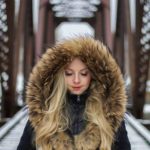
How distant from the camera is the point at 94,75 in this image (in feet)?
9.25

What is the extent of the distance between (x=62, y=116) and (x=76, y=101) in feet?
0.30

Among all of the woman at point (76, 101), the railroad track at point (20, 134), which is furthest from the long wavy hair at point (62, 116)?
the railroad track at point (20, 134)

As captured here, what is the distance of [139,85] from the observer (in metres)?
11.2

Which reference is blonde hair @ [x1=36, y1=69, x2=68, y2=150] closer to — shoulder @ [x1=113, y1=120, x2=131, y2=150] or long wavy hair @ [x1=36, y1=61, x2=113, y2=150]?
long wavy hair @ [x1=36, y1=61, x2=113, y2=150]

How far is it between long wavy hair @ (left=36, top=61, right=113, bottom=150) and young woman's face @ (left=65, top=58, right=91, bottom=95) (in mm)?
33

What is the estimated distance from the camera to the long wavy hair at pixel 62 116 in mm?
2721

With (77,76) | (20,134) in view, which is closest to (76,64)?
(77,76)

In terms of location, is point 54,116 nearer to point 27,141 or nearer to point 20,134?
point 27,141

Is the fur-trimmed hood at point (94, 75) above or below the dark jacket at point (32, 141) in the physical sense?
above

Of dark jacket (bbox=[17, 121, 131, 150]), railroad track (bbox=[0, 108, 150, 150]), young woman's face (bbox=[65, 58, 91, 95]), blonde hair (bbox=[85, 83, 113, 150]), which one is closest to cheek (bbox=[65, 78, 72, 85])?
young woman's face (bbox=[65, 58, 91, 95])

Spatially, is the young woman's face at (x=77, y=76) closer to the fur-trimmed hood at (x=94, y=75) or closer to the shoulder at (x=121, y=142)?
the fur-trimmed hood at (x=94, y=75)

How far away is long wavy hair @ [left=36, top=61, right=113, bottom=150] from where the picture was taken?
272 cm

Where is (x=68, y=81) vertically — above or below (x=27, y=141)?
above

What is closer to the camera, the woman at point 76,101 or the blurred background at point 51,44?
the woman at point 76,101
